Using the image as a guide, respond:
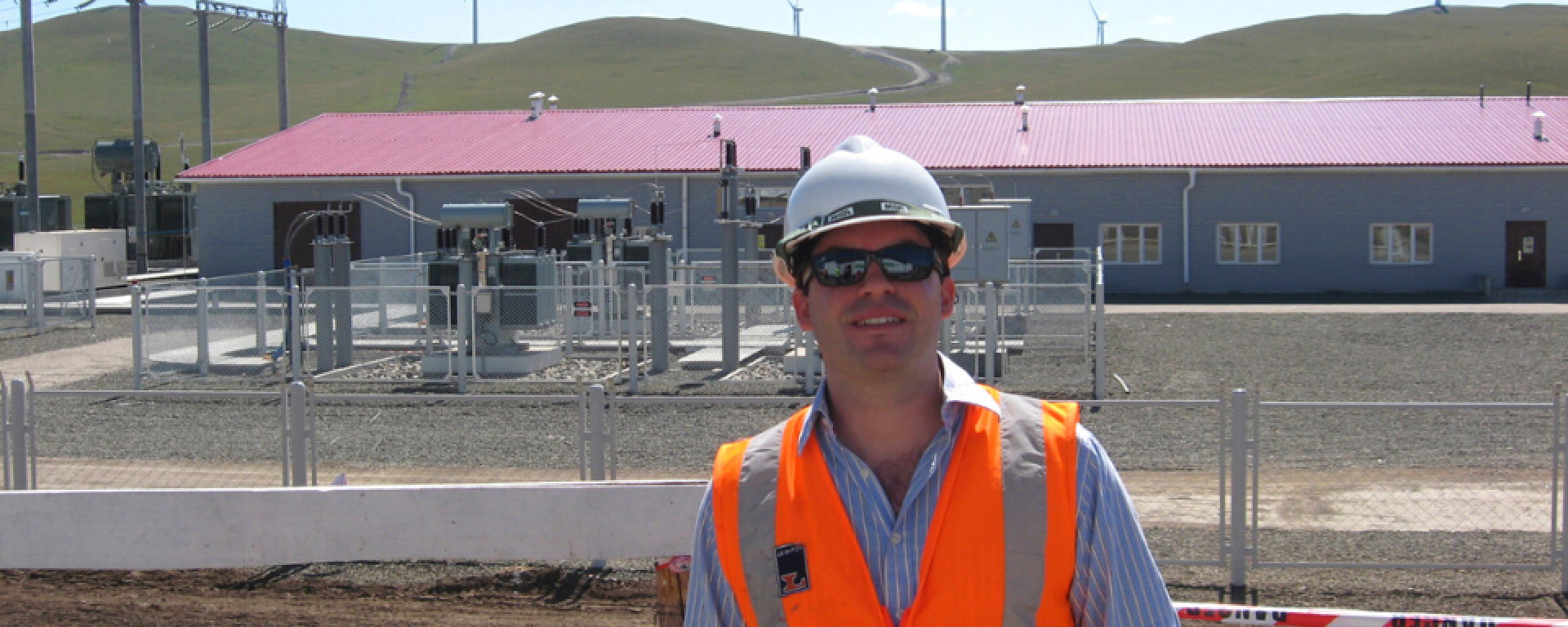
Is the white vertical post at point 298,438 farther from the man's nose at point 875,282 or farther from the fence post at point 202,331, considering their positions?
the fence post at point 202,331

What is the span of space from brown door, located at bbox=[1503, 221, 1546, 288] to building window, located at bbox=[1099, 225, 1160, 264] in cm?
888

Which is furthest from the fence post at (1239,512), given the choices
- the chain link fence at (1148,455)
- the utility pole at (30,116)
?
the utility pole at (30,116)

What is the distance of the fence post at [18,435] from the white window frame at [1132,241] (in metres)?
29.5

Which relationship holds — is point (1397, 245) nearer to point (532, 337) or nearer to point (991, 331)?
point (991, 331)

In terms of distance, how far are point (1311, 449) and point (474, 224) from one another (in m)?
12.1

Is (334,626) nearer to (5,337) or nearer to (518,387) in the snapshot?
(518,387)

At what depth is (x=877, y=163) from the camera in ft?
7.90

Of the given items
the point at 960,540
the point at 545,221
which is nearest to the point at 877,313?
the point at 960,540

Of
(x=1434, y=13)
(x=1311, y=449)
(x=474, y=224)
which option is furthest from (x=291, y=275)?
(x=1434, y=13)

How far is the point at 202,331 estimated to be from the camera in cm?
1908

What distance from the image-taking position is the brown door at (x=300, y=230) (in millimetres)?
38469

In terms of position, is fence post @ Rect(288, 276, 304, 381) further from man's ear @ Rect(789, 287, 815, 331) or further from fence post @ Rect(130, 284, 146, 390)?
man's ear @ Rect(789, 287, 815, 331)

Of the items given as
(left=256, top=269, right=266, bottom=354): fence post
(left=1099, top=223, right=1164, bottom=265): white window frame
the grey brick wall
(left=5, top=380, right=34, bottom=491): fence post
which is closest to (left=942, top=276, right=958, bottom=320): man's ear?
(left=5, top=380, right=34, bottom=491): fence post

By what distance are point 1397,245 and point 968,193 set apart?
1198 centimetres
